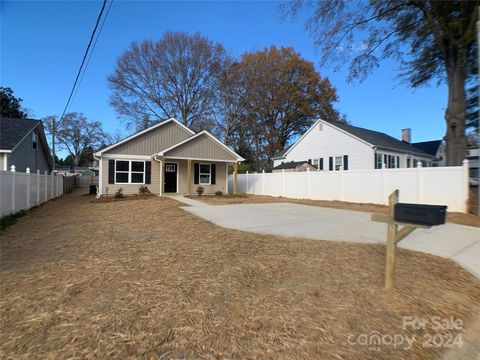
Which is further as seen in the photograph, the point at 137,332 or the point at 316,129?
the point at 316,129

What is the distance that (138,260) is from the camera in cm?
459

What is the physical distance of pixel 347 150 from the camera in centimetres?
2252

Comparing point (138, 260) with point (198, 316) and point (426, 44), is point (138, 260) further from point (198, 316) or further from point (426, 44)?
point (426, 44)

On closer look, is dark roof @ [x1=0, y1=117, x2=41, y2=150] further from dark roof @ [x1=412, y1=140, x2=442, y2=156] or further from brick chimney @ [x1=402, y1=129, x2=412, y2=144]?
→ dark roof @ [x1=412, y1=140, x2=442, y2=156]

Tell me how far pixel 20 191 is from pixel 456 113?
18.2 metres

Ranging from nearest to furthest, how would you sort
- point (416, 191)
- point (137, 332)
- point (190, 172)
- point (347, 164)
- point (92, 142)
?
1. point (137, 332)
2. point (416, 191)
3. point (190, 172)
4. point (347, 164)
5. point (92, 142)

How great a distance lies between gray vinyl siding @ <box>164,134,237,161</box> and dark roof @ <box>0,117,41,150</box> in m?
8.81

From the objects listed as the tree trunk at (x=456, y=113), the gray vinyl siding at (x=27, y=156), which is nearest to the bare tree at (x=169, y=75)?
the gray vinyl siding at (x=27, y=156)

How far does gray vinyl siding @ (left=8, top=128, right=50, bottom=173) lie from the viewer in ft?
56.4

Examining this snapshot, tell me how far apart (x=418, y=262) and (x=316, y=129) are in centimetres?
2181

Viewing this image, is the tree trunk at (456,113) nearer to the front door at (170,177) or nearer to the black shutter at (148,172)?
the front door at (170,177)

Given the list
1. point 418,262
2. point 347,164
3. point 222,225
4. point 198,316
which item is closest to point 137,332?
point 198,316

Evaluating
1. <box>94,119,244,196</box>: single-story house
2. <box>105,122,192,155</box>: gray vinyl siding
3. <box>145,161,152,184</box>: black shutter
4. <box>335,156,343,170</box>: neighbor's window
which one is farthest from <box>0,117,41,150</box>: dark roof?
<box>335,156,343,170</box>: neighbor's window

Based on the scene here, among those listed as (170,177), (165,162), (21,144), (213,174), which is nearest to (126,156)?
(165,162)
